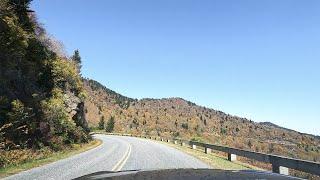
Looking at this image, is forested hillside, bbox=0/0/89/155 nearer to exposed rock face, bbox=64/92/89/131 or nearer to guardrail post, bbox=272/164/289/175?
exposed rock face, bbox=64/92/89/131

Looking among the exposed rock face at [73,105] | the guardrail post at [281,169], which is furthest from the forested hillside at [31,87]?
the guardrail post at [281,169]

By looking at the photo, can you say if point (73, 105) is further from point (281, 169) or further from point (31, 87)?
point (281, 169)

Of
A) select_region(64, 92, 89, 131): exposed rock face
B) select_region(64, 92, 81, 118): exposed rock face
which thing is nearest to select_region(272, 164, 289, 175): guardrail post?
select_region(64, 92, 81, 118): exposed rock face

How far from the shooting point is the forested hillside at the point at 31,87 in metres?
25.4

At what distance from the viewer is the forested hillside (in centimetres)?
2536

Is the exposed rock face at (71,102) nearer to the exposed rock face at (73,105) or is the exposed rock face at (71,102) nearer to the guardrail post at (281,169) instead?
the exposed rock face at (73,105)

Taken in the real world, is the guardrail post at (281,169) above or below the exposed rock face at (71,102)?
below

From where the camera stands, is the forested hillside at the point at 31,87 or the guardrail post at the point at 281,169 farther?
the forested hillside at the point at 31,87

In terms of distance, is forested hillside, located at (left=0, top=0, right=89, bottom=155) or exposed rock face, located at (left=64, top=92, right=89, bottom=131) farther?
exposed rock face, located at (left=64, top=92, right=89, bottom=131)

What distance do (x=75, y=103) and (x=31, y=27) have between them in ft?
34.2

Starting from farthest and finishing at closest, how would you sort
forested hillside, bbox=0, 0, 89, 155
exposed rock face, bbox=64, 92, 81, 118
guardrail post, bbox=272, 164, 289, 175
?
exposed rock face, bbox=64, 92, 81, 118 < forested hillside, bbox=0, 0, 89, 155 < guardrail post, bbox=272, 164, 289, 175

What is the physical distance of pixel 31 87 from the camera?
1238 inches

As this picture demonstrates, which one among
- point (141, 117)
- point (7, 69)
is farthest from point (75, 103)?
point (141, 117)

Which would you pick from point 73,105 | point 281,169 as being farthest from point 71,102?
point 281,169
